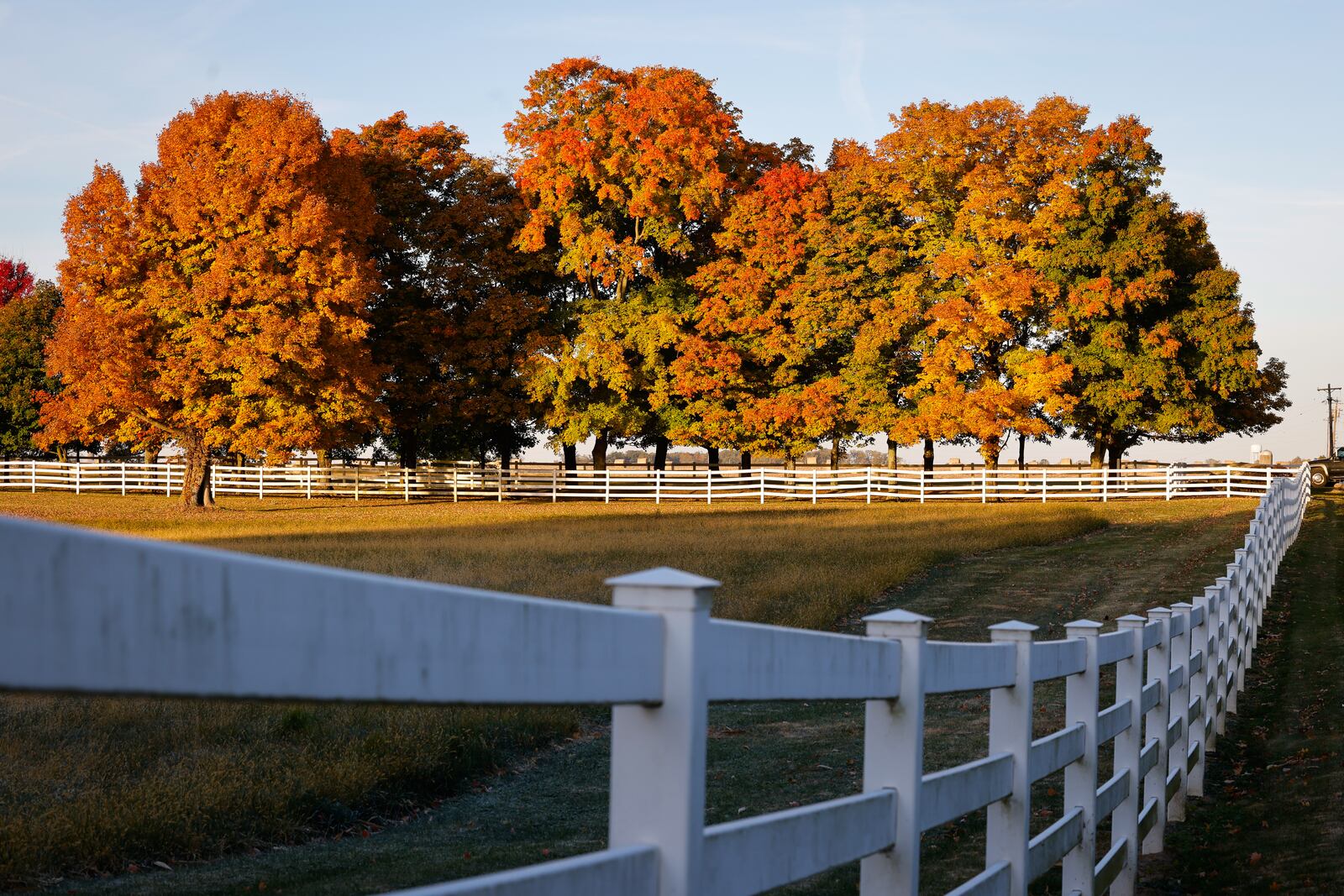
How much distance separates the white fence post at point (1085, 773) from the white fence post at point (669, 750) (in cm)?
378

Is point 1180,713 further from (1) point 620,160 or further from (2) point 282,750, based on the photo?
(1) point 620,160

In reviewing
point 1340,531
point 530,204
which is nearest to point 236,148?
point 530,204

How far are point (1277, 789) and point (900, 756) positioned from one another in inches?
250

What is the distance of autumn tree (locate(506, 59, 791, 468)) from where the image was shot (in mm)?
46969

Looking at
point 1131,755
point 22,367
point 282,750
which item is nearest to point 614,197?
point 22,367

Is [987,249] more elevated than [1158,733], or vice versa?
[987,249]

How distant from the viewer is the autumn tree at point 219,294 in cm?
3934

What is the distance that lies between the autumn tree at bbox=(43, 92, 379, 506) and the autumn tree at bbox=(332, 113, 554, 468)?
18.2 feet

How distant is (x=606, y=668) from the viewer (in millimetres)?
2051

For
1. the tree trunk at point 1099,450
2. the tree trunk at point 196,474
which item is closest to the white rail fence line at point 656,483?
the tree trunk at point 1099,450

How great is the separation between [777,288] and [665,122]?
7.21 m

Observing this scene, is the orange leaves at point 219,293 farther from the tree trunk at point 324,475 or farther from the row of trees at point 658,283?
the tree trunk at point 324,475

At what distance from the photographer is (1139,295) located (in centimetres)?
4438

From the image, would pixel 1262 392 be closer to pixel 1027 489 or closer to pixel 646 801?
pixel 1027 489
